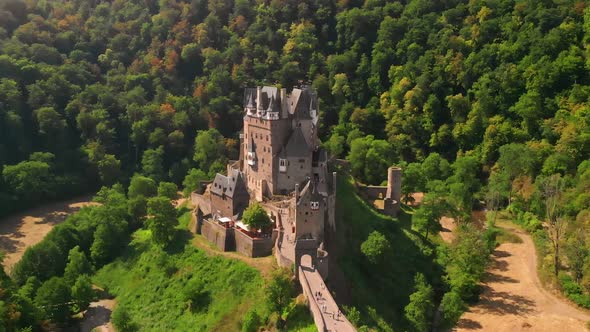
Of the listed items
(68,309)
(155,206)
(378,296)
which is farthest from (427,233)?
(68,309)

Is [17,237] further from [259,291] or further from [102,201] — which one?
[259,291]

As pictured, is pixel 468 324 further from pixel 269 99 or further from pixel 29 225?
pixel 29 225

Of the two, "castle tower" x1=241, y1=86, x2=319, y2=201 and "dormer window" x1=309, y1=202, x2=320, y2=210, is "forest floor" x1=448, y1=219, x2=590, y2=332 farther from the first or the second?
→ "castle tower" x1=241, y1=86, x2=319, y2=201

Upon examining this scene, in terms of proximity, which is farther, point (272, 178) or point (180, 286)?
point (272, 178)

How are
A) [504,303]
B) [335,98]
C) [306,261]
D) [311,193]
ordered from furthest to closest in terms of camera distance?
1. [335,98]
2. [504,303]
3. [311,193]
4. [306,261]

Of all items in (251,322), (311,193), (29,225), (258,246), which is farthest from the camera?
(29,225)

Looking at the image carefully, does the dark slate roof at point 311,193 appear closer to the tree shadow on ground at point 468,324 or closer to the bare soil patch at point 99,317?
the tree shadow on ground at point 468,324

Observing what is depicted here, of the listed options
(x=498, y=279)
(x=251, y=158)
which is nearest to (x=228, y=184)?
(x=251, y=158)
